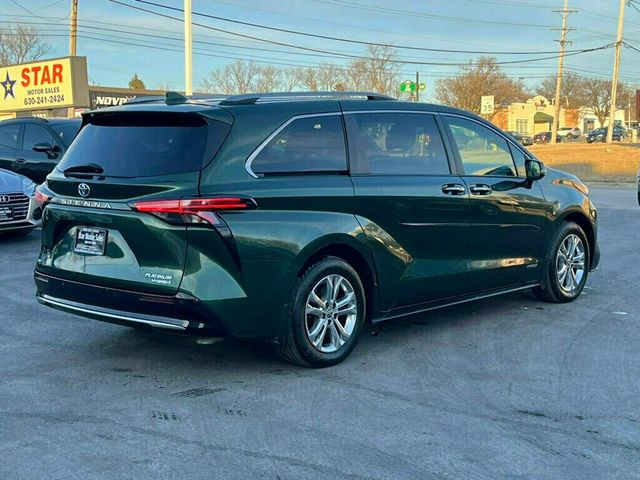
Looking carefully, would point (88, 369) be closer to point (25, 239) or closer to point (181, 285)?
point (181, 285)

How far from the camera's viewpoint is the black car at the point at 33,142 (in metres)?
12.9

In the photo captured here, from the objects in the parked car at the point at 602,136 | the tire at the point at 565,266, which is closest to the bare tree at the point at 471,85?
the parked car at the point at 602,136

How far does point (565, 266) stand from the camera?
705 centimetres

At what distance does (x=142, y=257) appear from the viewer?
14.8 feet

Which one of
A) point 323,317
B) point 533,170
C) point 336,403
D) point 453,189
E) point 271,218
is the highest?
point 533,170

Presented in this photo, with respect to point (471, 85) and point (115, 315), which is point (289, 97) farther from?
point (471, 85)

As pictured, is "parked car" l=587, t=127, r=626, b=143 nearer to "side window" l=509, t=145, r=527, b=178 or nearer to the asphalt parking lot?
"side window" l=509, t=145, r=527, b=178

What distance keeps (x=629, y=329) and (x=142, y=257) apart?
3995 mm

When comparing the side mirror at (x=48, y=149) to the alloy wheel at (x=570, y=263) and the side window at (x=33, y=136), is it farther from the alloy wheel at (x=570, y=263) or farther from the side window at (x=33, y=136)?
the alloy wheel at (x=570, y=263)

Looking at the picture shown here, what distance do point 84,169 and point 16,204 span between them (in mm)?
5715

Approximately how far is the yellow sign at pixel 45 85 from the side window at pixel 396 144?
24.0 m

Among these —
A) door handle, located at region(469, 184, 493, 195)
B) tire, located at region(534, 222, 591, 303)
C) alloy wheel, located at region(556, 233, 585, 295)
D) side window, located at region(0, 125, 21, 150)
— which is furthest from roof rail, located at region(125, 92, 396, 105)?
side window, located at region(0, 125, 21, 150)

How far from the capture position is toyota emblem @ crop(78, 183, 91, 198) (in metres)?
4.77

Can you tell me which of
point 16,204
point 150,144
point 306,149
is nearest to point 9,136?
point 16,204
